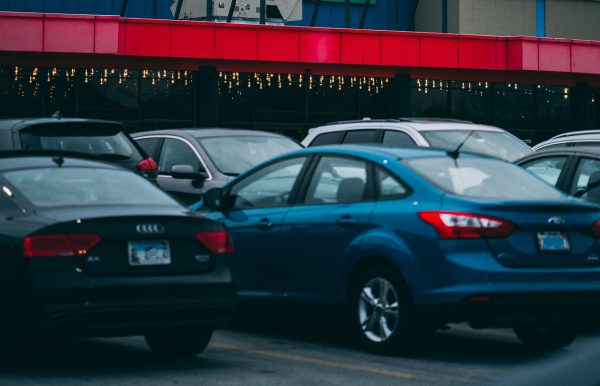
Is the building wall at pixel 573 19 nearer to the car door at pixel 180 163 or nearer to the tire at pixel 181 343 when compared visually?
the car door at pixel 180 163

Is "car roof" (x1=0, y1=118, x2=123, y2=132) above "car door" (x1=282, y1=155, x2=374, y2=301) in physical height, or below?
above

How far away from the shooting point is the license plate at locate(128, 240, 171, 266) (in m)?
8.98

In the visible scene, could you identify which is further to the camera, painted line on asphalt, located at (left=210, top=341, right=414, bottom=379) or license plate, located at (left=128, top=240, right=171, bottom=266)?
painted line on asphalt, located at (left=210, top=341, right=414, bottom=379)

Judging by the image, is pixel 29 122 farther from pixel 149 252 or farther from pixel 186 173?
pixel 149 252

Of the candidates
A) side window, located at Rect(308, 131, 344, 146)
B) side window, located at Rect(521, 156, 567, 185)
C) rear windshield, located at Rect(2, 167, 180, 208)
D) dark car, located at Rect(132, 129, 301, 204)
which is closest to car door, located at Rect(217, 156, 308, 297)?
rear windshield, located at Rect(2, 167, 180, 208)

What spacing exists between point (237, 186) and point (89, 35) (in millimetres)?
23659

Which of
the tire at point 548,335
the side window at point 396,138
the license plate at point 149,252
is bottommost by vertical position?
the tire at point 548,335

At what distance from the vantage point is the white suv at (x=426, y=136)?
1584cm

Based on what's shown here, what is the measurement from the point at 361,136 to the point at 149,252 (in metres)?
7.50

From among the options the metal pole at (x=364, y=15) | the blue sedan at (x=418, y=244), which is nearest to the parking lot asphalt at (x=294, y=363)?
the blue sedan at (x=418, y=244)

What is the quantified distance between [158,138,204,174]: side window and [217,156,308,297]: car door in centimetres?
395

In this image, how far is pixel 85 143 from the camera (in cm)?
1423

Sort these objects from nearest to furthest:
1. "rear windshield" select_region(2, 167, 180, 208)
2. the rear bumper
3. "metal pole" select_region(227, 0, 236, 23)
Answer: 1. the rear bumper
2. "rear windshield" select_region(2, 167, 180, 208)
3. "metal pole" select_region(227, 0, 236, 23)

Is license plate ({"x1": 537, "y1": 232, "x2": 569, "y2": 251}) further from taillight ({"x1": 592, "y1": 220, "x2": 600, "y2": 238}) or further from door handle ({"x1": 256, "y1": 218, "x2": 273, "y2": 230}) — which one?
door handle ({"x1": 256, "y1": 218, "x2": 273, "y2": 230})
